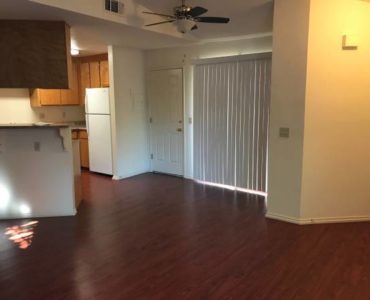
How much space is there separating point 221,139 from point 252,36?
170cm

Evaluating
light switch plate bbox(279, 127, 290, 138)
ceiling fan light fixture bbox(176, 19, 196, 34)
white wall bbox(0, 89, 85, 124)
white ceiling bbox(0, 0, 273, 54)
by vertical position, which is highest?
white ceiling bbox(0, 0, 273, 54)

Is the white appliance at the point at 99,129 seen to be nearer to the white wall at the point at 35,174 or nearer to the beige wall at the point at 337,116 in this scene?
the white wall at the point at 35,174

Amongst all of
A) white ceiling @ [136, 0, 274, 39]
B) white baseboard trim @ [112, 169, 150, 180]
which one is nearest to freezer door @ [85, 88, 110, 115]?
white baseboard trim @ [112, 169, 150, 180]

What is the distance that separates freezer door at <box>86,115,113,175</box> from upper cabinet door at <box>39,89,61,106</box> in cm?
81

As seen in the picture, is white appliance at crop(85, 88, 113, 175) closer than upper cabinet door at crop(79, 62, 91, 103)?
Yes

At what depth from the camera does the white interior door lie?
589 centimetres

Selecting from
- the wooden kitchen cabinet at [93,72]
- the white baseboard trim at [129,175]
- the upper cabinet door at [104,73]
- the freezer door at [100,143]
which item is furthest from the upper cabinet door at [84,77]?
the white baseboard trim at [129,175]

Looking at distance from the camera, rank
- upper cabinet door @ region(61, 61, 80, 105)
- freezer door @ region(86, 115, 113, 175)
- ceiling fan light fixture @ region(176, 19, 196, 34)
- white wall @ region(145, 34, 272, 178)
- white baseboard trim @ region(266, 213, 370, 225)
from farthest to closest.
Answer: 1. upper cabinet door @ region(61, 61, 80, 105)
2. freezer door @ region(86, 115, 113, 175)
3. white wall @ region(145, 34, 272, 178)
4. white baseboard trim @ region(266, 213, 370, 225)
5. ceiling fan light fixture @ region(176, 19, 196, 34)

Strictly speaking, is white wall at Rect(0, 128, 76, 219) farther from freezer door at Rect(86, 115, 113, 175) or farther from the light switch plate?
the light switch plate

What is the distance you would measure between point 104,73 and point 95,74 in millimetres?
274

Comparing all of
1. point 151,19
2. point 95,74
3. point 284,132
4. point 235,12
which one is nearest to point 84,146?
point 95,74

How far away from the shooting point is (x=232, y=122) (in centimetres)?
514

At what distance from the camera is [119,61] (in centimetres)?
569

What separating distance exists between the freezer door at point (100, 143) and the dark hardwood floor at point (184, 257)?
1.72 m
